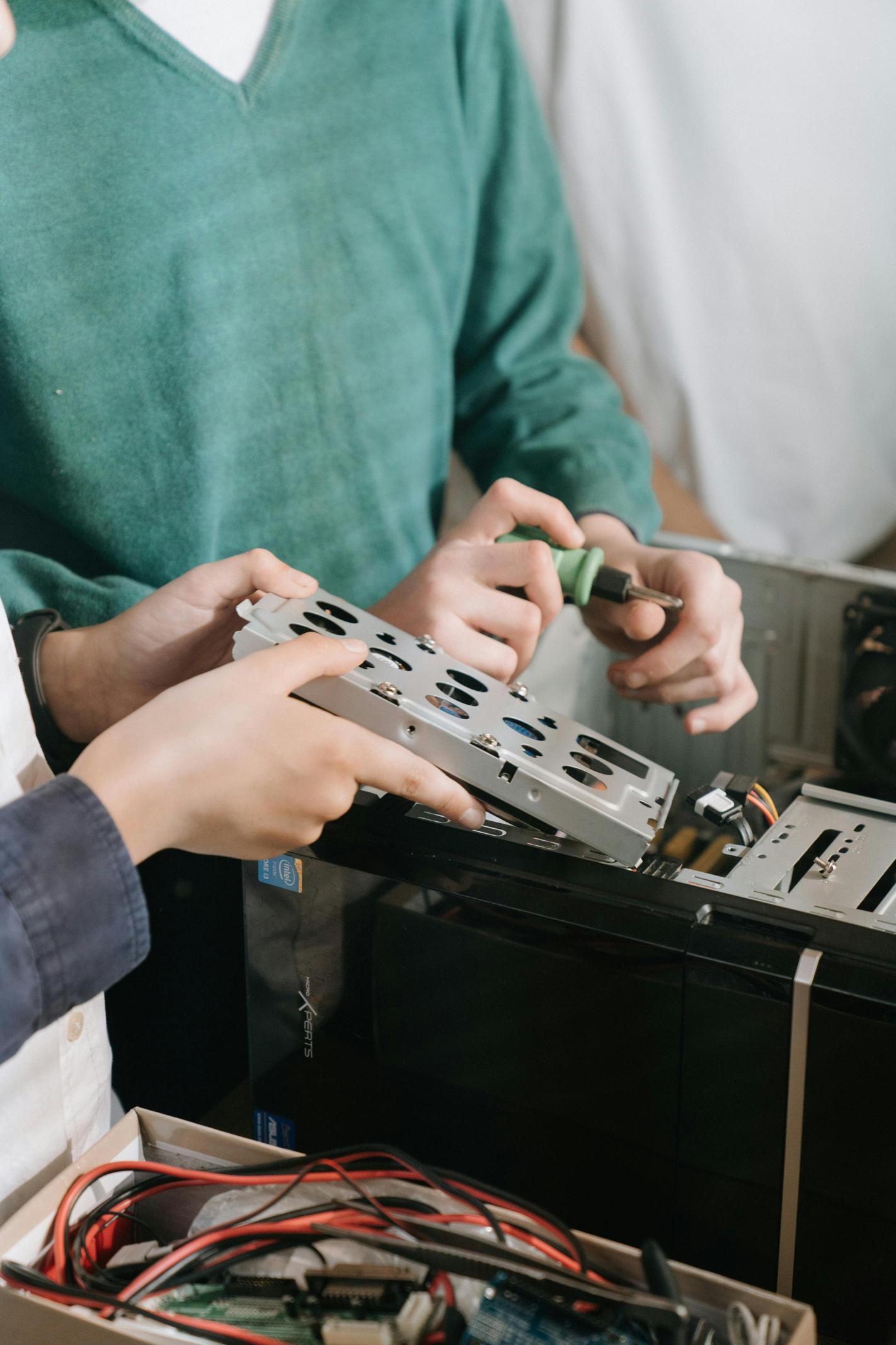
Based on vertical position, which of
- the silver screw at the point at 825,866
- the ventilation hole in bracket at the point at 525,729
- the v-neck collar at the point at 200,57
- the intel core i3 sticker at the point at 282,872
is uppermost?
the v-neck collar at the point at 200,57

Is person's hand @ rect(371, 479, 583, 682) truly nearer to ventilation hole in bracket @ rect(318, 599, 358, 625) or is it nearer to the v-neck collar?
ventilation hole in bracket @ rect(318, 599, 358, 625)

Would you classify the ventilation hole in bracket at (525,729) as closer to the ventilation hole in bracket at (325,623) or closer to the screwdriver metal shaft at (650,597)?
the ventilation hole in bracket at (325,623)

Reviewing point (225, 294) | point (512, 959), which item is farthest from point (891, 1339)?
point (225, 294)

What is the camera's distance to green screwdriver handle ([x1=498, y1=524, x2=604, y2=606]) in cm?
83

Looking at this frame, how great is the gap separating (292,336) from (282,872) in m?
0.49

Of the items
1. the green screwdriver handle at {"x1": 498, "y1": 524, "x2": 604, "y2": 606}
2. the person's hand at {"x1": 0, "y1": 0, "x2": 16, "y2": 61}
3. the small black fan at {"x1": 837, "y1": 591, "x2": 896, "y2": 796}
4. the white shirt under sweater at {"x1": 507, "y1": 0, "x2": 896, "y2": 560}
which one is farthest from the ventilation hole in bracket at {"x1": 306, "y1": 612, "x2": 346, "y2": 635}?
the white shirt under sweater at {"x1": 507, "y1": 0, "x2": 896, "y2": 560}

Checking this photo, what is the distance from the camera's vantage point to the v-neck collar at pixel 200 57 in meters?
0.83

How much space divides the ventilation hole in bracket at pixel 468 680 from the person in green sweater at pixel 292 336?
0.37 ft

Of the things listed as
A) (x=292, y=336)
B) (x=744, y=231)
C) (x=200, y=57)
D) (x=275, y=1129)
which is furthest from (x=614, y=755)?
(x=744, y=231)

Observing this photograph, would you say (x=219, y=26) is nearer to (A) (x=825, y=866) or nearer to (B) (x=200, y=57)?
(B) (x=200, y=57)

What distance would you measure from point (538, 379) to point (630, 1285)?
87 cm

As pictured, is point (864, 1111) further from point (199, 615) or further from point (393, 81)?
point (393, 81)

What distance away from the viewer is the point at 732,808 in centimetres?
68

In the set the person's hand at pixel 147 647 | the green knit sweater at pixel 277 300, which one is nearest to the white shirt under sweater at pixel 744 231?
the green knit sweater at pixel 277 300
